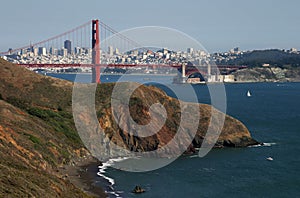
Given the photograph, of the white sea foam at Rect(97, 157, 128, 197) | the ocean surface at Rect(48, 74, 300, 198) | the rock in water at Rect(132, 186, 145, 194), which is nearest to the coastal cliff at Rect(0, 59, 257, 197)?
the white sea foam at Rect(97, 157, 128, 197)

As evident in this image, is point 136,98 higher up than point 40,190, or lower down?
higher up

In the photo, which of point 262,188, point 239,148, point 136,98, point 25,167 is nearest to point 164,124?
point 136,98

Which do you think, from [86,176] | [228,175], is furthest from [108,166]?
[228,175]

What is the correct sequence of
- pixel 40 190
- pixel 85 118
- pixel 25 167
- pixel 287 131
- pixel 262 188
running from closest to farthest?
pixel 40 190 → pixel 25 167 → pixel 262 188 → pixel 85 118 → pixel 287 131

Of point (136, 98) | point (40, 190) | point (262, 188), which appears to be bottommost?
point (262, 188)

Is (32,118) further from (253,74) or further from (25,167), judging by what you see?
(253,74)

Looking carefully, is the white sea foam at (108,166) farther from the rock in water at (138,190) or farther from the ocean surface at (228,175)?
the rock in water at (138,190)

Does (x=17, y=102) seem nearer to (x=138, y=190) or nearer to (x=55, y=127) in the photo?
(x=55, y=127)

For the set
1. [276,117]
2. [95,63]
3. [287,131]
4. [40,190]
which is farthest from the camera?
[95,63]

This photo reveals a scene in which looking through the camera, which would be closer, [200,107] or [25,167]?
[25,167]
